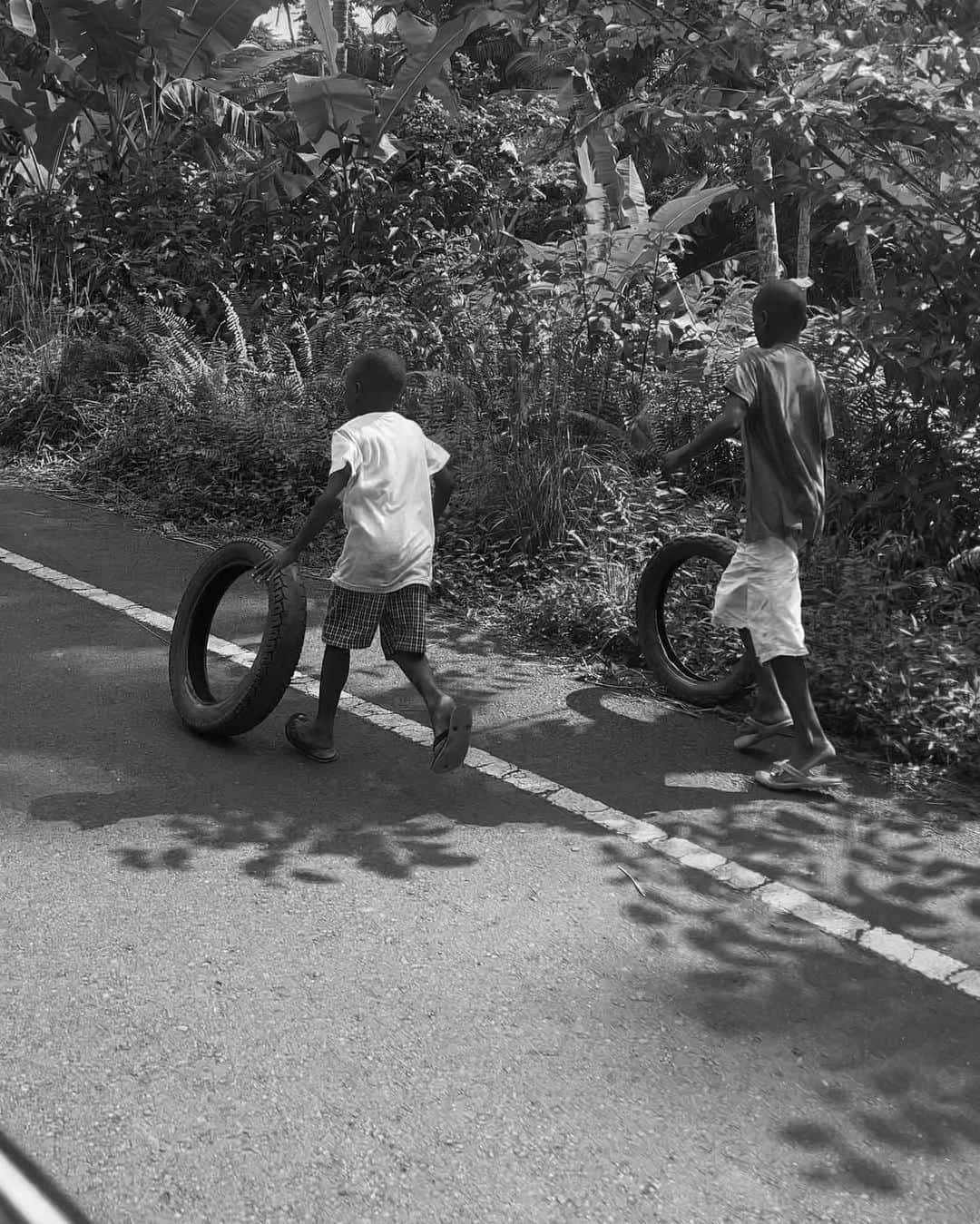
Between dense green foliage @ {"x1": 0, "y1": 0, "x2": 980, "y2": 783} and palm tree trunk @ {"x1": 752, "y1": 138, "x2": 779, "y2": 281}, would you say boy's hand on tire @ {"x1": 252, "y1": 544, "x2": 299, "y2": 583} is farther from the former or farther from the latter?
palm tree trunk @ {"x1": 752, "y1": 138, "x2": 779, "y2": 281}

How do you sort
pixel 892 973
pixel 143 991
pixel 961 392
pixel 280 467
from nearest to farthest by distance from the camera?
pixel 143 991 → pixel 892 973 → pixel 961 392 → pixel 280 467

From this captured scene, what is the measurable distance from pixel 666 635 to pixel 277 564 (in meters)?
2.22

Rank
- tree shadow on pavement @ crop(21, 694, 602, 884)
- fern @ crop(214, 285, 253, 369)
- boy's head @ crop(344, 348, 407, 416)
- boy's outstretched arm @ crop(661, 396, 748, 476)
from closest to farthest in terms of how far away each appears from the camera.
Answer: tree shadow on pavement @ crop(21, 694, 602, 884), boy's outstretched arm @ crop(661, 396, 748, 476), boy's head @ crop(344, 348, 407, 416), fern @ crop(214, 285, 253, 369)

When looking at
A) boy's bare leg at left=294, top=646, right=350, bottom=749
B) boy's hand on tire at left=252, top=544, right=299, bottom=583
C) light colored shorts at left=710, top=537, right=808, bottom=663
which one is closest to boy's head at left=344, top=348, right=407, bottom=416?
boy's hand on tire at left=252, top=544, right=299, bottom=583

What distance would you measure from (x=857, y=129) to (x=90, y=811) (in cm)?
475

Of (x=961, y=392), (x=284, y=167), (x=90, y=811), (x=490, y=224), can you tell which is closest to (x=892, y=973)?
(x=90, y=811)

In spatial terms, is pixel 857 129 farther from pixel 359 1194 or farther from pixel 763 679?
pixel 359 1194

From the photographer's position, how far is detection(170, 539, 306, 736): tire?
207 inches

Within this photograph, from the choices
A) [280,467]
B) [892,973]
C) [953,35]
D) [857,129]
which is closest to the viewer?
[892,973]

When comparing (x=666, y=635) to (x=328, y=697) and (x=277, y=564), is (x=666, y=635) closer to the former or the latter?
(x=328, y=697)

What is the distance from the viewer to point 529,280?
396 inches

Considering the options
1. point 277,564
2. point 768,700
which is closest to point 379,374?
point 277,564

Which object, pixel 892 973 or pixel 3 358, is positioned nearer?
Answer: pixel 892 973

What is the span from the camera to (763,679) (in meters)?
5.61
